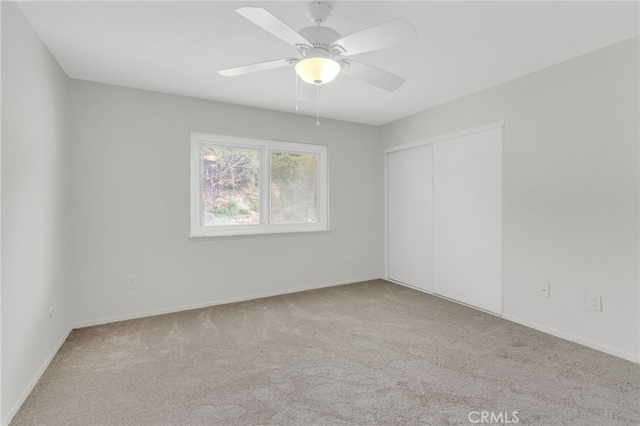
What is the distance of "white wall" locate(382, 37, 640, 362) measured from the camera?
236 centimetres

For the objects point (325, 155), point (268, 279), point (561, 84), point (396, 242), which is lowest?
point (268, 279)

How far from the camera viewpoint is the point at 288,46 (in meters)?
2.41

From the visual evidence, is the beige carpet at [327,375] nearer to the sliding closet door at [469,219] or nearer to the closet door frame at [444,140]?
the sliding closet door at [469,219]

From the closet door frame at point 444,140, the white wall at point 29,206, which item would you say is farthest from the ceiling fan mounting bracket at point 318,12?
the closet door frame at point 444,140

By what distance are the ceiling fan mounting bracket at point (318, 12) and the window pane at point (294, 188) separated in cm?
233

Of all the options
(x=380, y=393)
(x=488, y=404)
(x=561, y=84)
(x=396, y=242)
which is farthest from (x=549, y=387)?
(x=396, y=242)

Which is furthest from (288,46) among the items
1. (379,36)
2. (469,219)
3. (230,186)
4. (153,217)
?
(469,219)

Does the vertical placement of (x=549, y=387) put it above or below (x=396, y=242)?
below

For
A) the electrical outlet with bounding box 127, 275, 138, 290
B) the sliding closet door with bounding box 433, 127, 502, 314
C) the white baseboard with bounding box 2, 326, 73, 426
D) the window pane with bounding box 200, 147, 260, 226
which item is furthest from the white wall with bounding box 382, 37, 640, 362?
the white baseboard with bounding box 2, 326, 73, 426

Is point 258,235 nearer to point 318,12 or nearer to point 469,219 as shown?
point 469,219

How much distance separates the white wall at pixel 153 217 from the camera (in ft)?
10.1

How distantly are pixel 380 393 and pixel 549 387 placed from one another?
1.08 meters

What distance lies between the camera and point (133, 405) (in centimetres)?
186

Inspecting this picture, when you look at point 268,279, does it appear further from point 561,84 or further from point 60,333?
point 561,84
